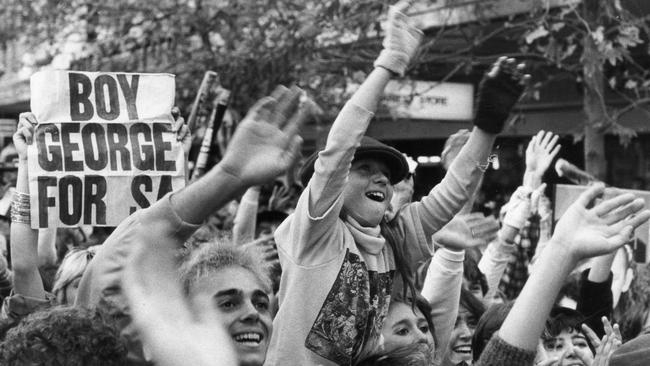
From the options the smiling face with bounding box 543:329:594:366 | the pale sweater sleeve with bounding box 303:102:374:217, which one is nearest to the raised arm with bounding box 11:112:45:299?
the pale sweater sleeve with bounding box 303:102:374:217

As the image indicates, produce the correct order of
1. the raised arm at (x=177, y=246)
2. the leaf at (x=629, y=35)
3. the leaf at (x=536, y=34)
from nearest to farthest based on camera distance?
the raised arm at (x=177, y=246) → the leaf at (x=629, y=35) → the leaf at (x=536, y=34)

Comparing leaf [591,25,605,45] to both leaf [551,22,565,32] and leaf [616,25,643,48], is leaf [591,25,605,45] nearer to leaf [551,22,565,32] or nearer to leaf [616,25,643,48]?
leaf [616,25,643,48]

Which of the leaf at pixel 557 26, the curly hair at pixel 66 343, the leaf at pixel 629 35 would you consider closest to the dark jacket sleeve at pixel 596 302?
the curly hair at pixel 66 343

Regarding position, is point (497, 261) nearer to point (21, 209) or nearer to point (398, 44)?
point (398, 44)

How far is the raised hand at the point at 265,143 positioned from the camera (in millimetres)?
2361

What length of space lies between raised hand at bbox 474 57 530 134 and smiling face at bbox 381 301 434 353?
76cm

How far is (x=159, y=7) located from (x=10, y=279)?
239 inches

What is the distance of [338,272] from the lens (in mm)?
3756

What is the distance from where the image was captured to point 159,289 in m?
2.36

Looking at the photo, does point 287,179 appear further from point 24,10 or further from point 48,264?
point 24,10

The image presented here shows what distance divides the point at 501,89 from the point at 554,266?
1484 mm

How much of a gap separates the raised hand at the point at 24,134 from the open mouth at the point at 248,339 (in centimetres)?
218

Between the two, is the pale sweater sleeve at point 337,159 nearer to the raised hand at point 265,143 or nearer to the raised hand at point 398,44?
the raised hand at point 398,44

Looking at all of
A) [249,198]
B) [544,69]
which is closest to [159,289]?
[249,198]
